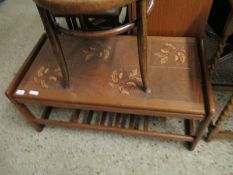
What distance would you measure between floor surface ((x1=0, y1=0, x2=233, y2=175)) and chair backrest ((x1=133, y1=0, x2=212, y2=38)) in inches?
16.0

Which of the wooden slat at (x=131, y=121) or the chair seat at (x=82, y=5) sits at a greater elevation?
the chair seat at (x=82, y=5)

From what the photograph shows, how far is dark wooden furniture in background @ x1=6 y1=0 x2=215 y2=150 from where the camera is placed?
80 cm

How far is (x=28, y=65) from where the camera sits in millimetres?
1004

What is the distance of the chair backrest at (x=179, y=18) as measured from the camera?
0.93 metres

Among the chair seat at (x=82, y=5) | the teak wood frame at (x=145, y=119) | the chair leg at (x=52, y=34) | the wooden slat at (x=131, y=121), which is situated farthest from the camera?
the wooden slat at (x=131, y=121)

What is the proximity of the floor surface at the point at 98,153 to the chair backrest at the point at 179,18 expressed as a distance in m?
0.41

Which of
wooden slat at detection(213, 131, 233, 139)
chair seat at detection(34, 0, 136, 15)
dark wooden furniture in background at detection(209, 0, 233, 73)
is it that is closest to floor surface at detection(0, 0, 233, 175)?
wooden slat at detection(213, 131, 233, 139)

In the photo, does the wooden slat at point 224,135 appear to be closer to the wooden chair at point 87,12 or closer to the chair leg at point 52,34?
the wooden chair at point 87,12

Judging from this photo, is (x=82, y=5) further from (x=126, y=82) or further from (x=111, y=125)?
(x=111, y=125)

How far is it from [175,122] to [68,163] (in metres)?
0.56

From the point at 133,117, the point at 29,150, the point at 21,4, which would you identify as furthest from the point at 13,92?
the point at 21,4

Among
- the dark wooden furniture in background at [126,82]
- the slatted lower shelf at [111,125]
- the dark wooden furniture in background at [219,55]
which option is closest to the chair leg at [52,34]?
the dark wooden furniture in background at [126,82]

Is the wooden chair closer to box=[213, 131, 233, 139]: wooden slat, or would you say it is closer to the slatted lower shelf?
the slatted lower shelf

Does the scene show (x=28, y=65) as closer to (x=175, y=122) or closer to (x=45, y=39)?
(x=45, y=39)
